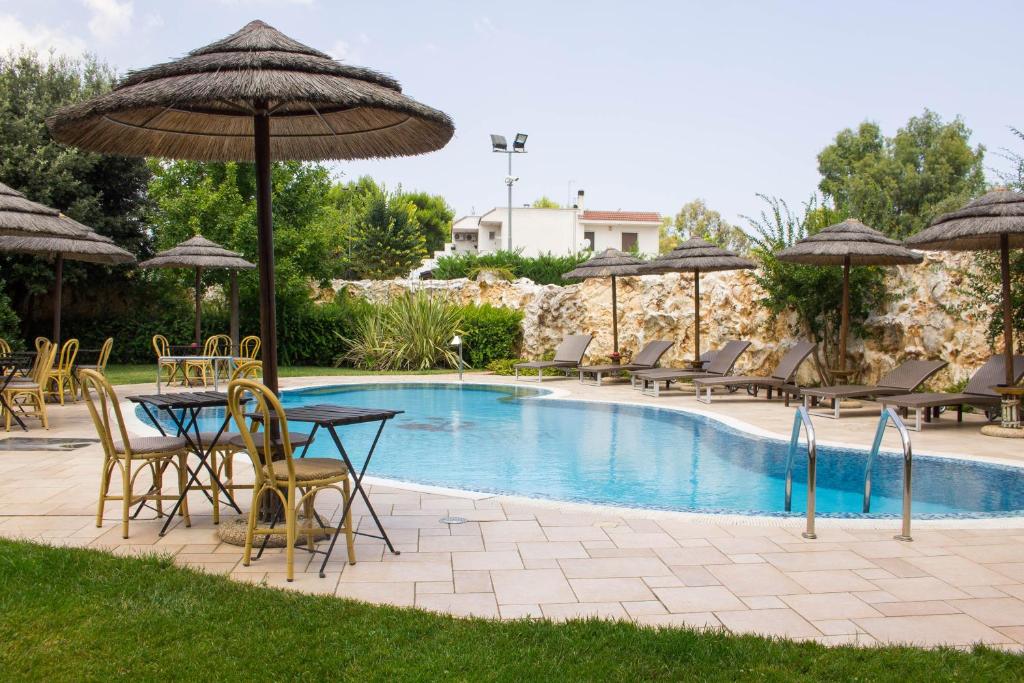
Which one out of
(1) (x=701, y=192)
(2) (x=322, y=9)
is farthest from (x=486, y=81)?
(1) (x=701, y=192)

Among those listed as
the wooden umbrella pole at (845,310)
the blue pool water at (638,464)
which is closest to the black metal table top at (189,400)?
the blue pool water at (638,464)

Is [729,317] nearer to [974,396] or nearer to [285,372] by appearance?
[974,396]

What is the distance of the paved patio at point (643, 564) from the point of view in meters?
3.58

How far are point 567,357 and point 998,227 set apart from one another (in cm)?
919

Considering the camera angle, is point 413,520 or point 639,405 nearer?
point 413,520

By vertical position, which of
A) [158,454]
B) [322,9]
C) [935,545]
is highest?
[322,9]

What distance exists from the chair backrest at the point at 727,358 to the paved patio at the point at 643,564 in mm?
8546

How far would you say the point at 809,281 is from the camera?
1397 cm

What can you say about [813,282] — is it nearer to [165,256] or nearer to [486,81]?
[165,256]

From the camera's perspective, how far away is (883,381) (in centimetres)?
1147

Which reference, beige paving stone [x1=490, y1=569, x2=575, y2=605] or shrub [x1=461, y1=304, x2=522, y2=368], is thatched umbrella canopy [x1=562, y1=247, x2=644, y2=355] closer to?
shrub [x1=461, y1=304, x2=522, y2=368]

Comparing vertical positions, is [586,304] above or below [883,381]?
above

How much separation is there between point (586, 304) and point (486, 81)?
16224mm

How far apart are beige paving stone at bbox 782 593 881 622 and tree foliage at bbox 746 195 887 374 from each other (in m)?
10.9
